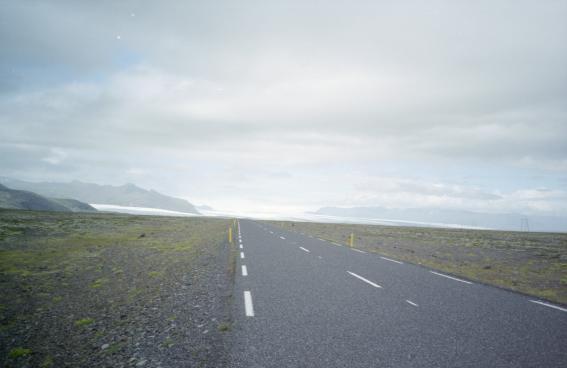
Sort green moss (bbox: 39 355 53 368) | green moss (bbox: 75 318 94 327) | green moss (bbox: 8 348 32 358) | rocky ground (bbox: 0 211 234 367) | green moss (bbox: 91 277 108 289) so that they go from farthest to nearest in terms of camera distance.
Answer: green moss (bbox: 91 277 108 289)
green moss (bbox: 75 318 94 327)
green moss (bbox: 8 348 32 358)
rocky ground (bbox: 0 211 234 367)
green moss (bbox: 39 355 53 368)

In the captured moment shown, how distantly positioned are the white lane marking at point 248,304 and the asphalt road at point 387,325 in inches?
0.9

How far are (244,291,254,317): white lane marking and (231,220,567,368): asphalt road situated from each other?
0.08ft

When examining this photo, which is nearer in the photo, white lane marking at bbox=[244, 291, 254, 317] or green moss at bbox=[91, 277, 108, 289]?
white lane marking at bbox=[244, 291, 254, 317]

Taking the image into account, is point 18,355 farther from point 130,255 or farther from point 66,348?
point 130,255

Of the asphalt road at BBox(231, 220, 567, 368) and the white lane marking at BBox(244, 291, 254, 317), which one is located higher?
the asphalt road at BBox(231, 220, 567, 368)

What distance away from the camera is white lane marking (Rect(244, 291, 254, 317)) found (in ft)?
20.9

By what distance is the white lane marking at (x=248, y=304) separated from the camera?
6371 mm

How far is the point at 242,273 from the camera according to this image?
35.1ft

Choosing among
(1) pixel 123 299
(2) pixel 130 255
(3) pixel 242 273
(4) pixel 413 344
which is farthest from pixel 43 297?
(4) pixel 413 344

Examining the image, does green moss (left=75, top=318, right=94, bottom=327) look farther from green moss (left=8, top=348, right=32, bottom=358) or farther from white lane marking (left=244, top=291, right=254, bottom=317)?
white lane marking (left=244, top=291, right=254, bottom=317)

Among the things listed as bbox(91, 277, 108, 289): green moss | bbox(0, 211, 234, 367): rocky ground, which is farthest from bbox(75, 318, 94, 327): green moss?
bbox(91, 277, 108, 289): green moss

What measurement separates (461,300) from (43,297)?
11709 mm

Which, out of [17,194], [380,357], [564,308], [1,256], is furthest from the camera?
[17,194]

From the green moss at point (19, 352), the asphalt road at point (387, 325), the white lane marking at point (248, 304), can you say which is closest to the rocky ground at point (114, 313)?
the green moss at point (19, 352)
